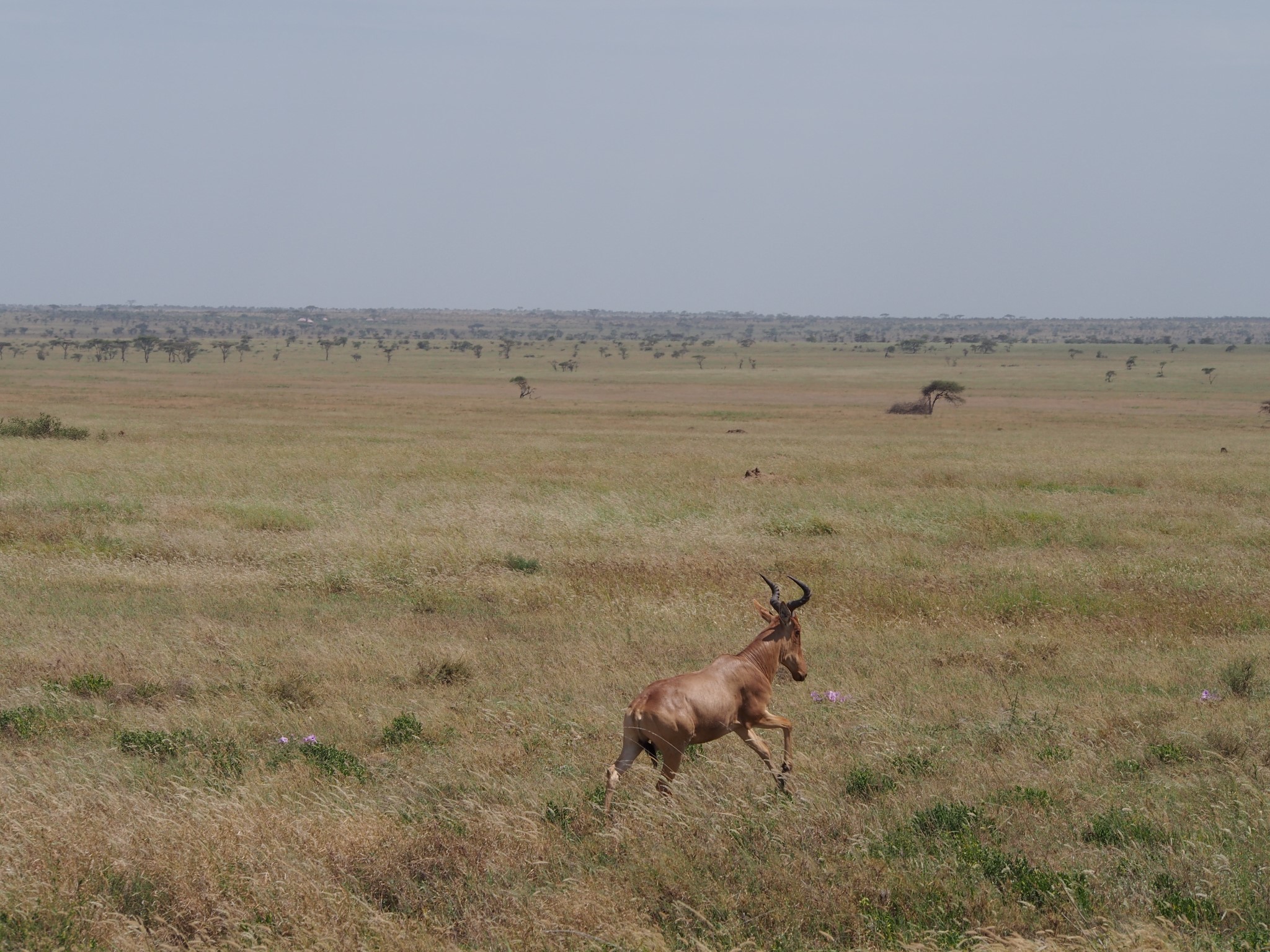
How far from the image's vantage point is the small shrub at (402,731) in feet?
29.9

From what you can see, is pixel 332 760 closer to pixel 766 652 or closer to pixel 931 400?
pixel 766 652

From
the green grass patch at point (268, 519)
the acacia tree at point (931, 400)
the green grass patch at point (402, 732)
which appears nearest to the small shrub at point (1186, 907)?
the green grass patch at point (402, 732)

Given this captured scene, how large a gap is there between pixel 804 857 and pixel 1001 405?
229ft

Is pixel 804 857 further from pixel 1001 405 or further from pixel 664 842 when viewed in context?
pixel 1001 405

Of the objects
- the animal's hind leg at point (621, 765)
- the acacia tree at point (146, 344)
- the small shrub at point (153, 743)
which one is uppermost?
the acacia tree at point (146, 344)

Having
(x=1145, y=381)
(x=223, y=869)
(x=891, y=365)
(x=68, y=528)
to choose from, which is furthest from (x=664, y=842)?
(x=891, y=365)

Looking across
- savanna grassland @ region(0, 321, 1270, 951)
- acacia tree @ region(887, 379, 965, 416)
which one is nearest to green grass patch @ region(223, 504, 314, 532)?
savanna grassland @ region(0, 321, 1270, 951)

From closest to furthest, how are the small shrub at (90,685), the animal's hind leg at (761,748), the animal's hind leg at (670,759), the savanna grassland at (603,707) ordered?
1. the savanna grassland at (603,707)
2. the animal's hind leg at (670,759)
3. the animal's hind leg at (761,748)
4. the small shrub at (90,685)

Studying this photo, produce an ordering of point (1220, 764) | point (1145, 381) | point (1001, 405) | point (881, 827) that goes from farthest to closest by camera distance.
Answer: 1. point (1145, 381)
2. point (1001, 405)
3. point (1220, 764)
4. point (881, 827)

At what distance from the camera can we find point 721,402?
72125mm

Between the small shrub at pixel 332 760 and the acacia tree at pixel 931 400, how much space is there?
55.2 meters

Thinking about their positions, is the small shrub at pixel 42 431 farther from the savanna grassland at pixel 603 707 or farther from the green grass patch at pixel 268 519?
the green grass patch at pixel 268 519

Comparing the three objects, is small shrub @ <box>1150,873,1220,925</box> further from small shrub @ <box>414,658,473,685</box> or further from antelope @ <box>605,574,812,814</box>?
small shrub @ <box>414,658,473,685</box>

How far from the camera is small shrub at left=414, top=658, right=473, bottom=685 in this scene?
11.0 meters
